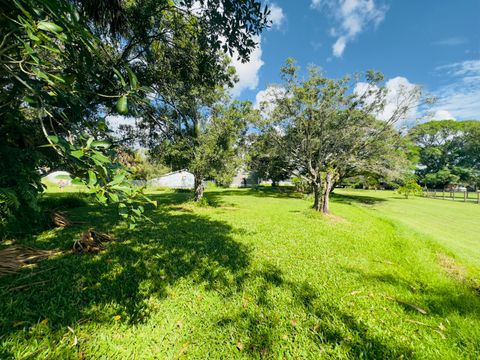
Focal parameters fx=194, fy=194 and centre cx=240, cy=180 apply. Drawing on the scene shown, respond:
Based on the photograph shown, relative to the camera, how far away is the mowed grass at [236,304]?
6.71 feet

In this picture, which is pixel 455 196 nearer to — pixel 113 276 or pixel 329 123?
pixel 329 123

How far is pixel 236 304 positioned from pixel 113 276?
6.84 feet

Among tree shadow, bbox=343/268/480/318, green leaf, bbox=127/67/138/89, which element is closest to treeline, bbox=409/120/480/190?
tree shadow, bbox=343/268/480/318

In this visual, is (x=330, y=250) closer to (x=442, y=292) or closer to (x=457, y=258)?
(x=442, y=292)

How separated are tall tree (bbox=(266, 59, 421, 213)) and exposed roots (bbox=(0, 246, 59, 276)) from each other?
993 centimetres

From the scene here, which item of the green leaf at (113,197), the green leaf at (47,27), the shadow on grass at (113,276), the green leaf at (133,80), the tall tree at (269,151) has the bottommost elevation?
the shadow on grass at (113,276)

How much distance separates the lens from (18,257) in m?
3.61

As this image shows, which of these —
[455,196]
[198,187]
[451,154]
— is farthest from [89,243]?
[451,154]

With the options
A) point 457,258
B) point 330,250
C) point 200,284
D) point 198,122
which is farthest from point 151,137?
point 457,258

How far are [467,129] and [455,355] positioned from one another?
58.2m

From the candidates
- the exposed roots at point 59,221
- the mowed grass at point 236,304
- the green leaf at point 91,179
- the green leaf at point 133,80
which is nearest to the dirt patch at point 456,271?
the mowed grass at point 236,304

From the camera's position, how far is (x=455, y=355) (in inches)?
80.7

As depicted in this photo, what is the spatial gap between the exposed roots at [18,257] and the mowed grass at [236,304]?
0.29 metres

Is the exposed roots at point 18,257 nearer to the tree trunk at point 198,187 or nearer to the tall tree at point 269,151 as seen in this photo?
the tree trunk at point 198,187
